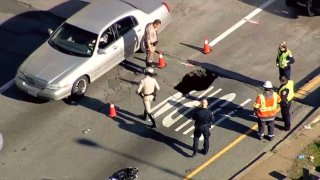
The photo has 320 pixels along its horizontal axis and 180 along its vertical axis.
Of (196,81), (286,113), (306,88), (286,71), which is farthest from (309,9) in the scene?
(286,113)

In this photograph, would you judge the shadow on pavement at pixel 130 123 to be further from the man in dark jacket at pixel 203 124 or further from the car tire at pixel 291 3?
the car tire at pixel 291 3

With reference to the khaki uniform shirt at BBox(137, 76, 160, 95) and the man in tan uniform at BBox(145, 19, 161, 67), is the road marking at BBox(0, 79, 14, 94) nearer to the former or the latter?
the man in tan uniform at BBox(145, 19, 161, 67)

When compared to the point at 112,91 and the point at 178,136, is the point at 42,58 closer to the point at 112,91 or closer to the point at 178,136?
the point at 112,91

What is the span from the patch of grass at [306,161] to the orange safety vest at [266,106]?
1177 millimetres

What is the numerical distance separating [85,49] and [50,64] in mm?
A: 1027

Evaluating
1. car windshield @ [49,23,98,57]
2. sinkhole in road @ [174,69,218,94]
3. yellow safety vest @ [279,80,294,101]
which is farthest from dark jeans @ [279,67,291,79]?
car windshield @ [49,23,98,57]

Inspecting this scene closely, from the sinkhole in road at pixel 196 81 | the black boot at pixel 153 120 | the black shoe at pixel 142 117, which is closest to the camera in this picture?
the black boot at pixel 153 120

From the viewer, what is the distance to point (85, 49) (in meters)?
20.2

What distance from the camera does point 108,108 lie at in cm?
1967

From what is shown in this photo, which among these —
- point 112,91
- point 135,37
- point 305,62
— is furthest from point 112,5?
point 305,62

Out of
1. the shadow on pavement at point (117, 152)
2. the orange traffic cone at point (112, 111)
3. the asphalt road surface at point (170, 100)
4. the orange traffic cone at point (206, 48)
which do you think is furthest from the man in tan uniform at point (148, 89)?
the orange traffic cone at point (206, 48)

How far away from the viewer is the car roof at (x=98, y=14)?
20.6 meters

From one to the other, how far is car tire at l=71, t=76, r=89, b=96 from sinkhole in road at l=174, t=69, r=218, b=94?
2.41 meters

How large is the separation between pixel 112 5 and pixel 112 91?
8.66ft
